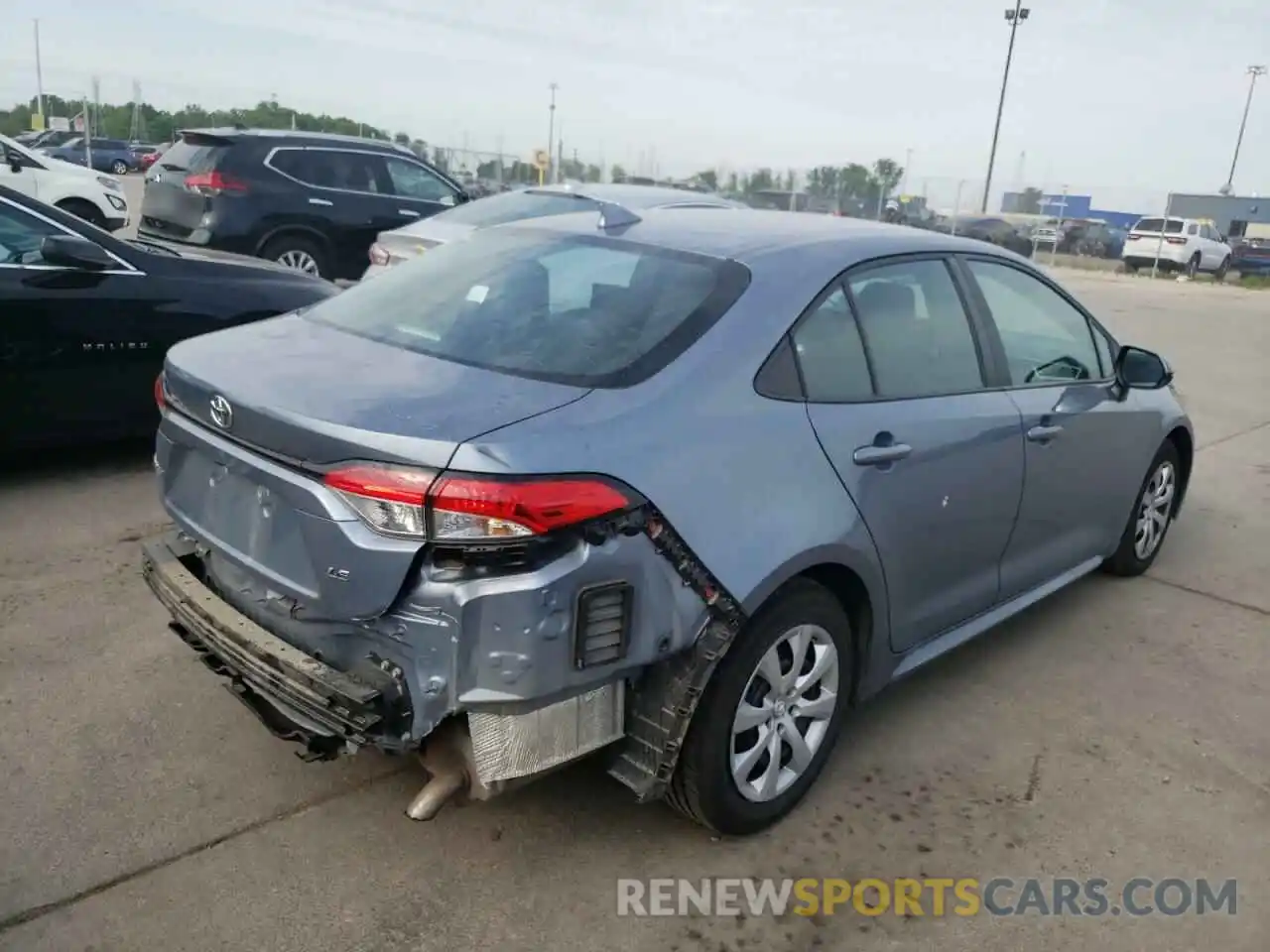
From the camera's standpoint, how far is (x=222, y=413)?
2.69 meters

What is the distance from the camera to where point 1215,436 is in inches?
336

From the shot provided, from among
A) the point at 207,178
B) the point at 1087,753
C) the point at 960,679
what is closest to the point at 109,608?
the point at 960,679

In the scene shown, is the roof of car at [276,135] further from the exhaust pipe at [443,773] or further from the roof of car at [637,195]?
the exhaust pipe at [443,773]

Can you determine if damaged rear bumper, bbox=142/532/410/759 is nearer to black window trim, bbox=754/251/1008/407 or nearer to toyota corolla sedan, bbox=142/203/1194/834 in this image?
toyota corolla sedan, bbox=142/203/1194/834

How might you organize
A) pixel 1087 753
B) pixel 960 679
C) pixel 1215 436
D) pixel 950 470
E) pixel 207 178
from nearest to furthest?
pixel 950 470 < pixel 1087 753 < pixel 960 679 < pixel 1215 436 < pixel 207 178

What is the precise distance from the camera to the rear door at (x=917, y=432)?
9.85 feet

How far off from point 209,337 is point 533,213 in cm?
616

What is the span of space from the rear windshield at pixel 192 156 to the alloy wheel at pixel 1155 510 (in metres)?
8.75

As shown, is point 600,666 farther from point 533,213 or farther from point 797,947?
point 533,213

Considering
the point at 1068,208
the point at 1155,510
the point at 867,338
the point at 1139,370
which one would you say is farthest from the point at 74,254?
the point at 1068,208

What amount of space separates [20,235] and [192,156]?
5771mm

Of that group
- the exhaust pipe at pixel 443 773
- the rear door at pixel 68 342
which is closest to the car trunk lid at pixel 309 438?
the exhaust pipe at pixel 443 773

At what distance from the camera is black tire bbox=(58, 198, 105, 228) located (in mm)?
13602

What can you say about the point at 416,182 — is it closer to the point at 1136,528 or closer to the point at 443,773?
the point at 1136,528
